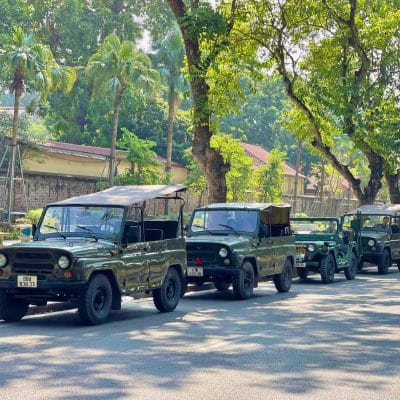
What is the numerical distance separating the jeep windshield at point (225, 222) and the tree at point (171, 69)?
108 ft

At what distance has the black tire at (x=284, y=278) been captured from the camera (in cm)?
1980

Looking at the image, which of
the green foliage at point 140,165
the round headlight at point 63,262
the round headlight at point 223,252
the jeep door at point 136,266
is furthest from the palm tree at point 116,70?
the round headlight at point 63,262

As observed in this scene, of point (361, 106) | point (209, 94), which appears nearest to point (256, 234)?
point (209, 94)

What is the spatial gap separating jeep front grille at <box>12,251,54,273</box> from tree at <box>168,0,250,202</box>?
1317 cm

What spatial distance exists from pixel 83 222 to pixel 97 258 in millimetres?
1149

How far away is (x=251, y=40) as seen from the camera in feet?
102

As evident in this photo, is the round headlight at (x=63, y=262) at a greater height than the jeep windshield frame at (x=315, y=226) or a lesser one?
lesser

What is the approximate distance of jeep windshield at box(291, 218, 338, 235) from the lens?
2406cm

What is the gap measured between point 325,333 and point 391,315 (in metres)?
3.12

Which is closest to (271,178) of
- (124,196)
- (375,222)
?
(375,222)

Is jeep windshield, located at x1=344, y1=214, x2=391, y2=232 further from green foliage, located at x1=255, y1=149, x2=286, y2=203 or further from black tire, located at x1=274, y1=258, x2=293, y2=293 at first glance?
green foliage, located at x1=255, y1=149, x2=286, y2=203

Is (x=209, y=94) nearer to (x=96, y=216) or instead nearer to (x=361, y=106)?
(x=361, y=106)

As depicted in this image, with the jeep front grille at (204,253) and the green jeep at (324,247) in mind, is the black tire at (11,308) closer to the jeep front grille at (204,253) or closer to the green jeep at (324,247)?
the jeep front grille at (204,253)

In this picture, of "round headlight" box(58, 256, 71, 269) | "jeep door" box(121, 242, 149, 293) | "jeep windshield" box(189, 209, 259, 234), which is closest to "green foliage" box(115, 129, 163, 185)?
"jeep windshield" box(189, 209, 259, 234)
